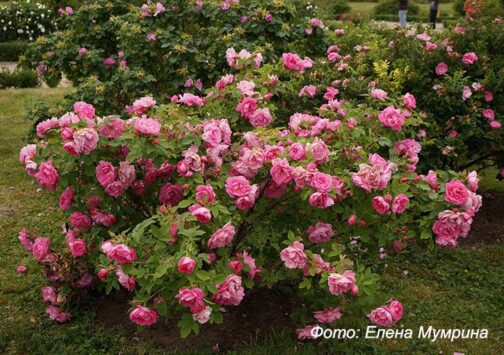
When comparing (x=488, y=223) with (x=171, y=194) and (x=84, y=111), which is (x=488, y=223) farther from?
(x=84, y=111)

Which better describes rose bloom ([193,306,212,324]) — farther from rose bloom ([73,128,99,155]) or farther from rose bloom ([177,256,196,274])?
rose bloom ([73,128,99,155])

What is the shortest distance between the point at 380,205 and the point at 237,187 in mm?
597

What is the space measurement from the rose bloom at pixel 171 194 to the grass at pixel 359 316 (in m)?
0.76

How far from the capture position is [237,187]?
250cm

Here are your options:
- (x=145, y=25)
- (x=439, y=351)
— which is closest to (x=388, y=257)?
(x=439, y=351)

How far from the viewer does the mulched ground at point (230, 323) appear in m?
3.13

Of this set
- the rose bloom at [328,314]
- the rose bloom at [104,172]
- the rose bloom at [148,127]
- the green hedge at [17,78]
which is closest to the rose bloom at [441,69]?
the rose bloom at [328,314]

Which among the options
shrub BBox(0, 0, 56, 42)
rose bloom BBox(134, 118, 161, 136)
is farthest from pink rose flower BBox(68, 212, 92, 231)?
shrub BBox(0, 0, 56, 42)

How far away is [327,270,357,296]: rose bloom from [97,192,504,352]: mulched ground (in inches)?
31.7

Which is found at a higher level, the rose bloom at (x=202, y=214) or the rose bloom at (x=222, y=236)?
the rose bloom at (x=202, y=214)

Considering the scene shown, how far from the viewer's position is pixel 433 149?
4.38m

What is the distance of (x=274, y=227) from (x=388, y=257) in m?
1.63

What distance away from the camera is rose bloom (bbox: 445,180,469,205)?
100.0 inches

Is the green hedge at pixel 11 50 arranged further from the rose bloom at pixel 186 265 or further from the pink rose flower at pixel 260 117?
the rose bloom at pixel 186 265
